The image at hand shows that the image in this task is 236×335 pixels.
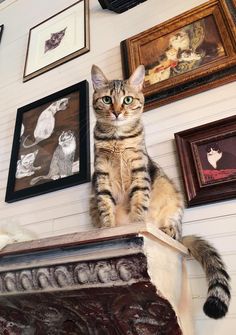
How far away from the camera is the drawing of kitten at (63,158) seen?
4.03 ft

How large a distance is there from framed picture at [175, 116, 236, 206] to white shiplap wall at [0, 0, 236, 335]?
0.13 ft

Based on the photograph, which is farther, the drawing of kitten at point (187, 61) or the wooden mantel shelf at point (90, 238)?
the drawing of kitten at point (187, 61)

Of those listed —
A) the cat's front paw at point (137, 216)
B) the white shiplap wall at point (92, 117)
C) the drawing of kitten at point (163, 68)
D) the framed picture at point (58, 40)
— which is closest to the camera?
the cat's front paw at point (137, 216)

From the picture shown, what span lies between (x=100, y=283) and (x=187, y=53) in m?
0.95

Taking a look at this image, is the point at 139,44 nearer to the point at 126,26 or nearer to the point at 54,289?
the point at 126,26

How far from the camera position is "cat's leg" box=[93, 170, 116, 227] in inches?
30.1

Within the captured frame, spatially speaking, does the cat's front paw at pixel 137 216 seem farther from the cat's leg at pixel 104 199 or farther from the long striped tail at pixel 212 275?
the long striped tail at pixel 212 275

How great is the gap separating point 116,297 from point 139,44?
1.06 meters

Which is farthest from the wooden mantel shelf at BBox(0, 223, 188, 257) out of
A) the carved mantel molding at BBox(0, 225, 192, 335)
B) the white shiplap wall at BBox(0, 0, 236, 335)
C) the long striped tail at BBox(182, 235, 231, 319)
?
the white shiplap wall at BBox(0, 0, 236, 335)

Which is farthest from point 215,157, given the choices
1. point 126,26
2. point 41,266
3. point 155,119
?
point 126,26

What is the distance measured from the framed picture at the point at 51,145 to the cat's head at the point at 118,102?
333mm

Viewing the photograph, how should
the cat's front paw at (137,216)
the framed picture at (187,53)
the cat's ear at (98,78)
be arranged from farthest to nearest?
the framed picture at (187,53) < the cat's ear at (98,78) < the cat's front paw at (137,216)

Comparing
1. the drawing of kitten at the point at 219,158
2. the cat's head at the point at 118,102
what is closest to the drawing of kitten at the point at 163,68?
the cat's head at the point at 118,102

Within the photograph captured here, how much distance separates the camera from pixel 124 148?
2.74 ft
